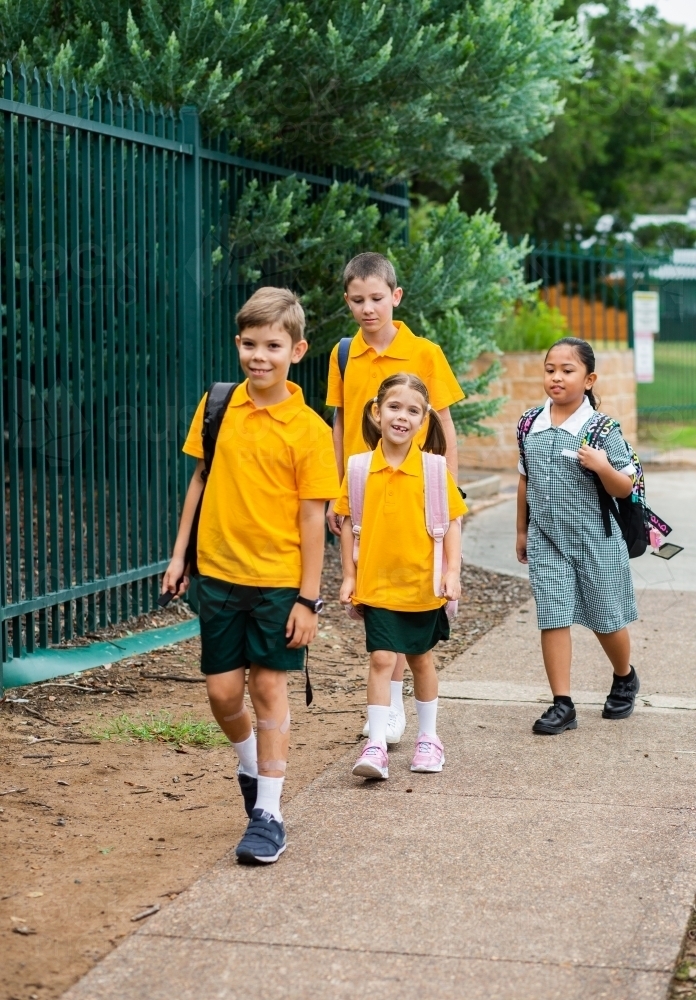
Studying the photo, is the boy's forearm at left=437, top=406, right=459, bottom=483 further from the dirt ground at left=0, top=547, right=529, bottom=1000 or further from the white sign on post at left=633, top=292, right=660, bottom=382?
the white sign on post at left=633, top=292, right=660, bottom=382

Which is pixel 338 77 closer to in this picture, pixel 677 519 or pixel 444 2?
pixel 444 2

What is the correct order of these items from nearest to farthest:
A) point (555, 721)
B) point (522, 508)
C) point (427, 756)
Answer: point (427, 756) < point (555, 721) < point (522, 508)

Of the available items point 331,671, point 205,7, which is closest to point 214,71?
point 205,7

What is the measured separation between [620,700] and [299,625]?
2096 mm

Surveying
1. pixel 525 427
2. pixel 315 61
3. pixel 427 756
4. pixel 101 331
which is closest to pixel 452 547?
pixel 427 756

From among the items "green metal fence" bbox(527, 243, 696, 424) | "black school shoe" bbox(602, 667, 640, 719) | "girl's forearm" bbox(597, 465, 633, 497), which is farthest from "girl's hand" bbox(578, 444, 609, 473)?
"green metal fence" bbox(527, 243, 696, 424)

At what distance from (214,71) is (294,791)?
429cm

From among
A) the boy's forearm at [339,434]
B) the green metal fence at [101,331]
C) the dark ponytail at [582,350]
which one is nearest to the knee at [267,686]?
the boy's forearm at [339,434]

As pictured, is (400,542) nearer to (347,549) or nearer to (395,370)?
(347,549)

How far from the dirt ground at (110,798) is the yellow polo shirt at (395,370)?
1342 mm

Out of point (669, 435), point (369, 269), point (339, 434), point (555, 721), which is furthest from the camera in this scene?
point (669, 435)

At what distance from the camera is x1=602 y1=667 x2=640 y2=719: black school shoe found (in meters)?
5.66

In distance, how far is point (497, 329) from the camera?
15055mm

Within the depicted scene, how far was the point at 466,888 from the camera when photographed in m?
3.80
